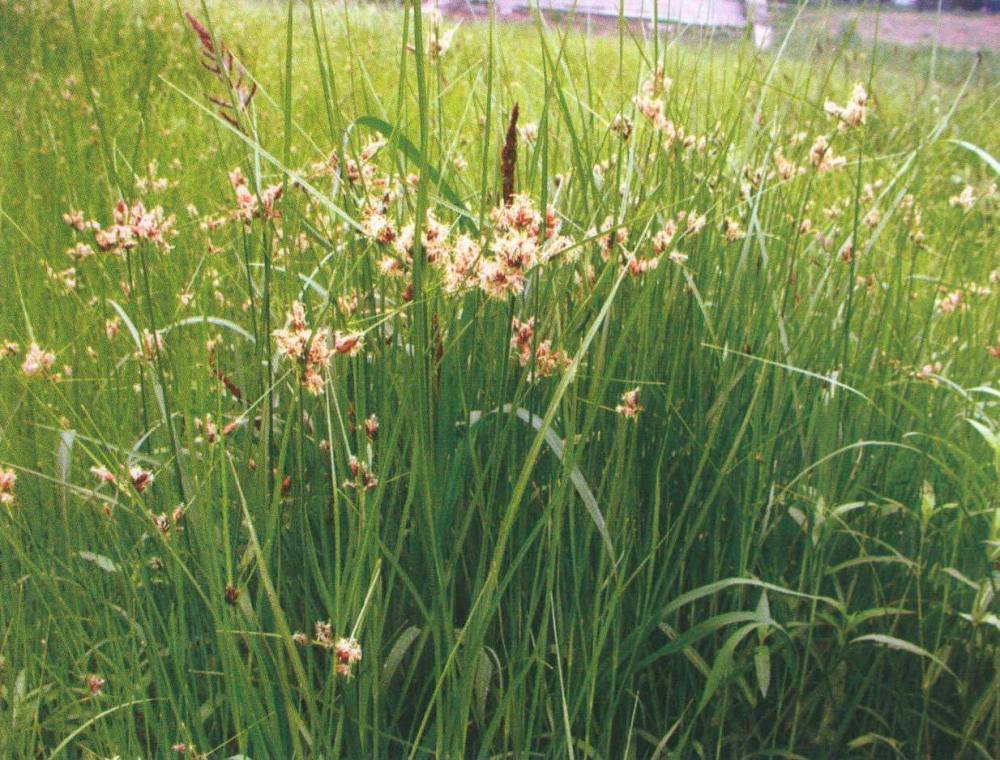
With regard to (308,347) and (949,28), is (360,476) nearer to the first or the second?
(308,347)

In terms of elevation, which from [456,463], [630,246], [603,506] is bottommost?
[603,506]

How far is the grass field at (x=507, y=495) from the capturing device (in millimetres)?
1315

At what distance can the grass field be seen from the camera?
4.32ft

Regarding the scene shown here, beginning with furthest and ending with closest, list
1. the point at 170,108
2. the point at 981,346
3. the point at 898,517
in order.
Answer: the point at 170,108
the point at 981,346
the point at 898,517

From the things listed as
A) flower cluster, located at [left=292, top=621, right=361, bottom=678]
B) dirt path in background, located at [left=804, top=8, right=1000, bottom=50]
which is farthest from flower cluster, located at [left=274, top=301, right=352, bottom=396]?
dirt path in background, located at [left=804, top=8, right=1000, bottom=50]

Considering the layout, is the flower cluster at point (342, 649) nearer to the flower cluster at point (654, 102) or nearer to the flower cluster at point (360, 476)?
the flower cluster at point (360, 476)

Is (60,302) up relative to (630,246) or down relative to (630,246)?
down

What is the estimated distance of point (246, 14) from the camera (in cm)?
709

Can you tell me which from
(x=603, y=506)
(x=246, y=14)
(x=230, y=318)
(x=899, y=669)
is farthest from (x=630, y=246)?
(x=246, y=14)

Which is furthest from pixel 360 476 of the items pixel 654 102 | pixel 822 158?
pixel 822 158

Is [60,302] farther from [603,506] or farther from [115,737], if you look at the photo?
[603,506]

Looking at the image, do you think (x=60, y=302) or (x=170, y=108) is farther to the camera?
(x=170, y=108)

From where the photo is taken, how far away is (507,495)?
4.97ft

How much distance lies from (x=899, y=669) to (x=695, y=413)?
0.50m
